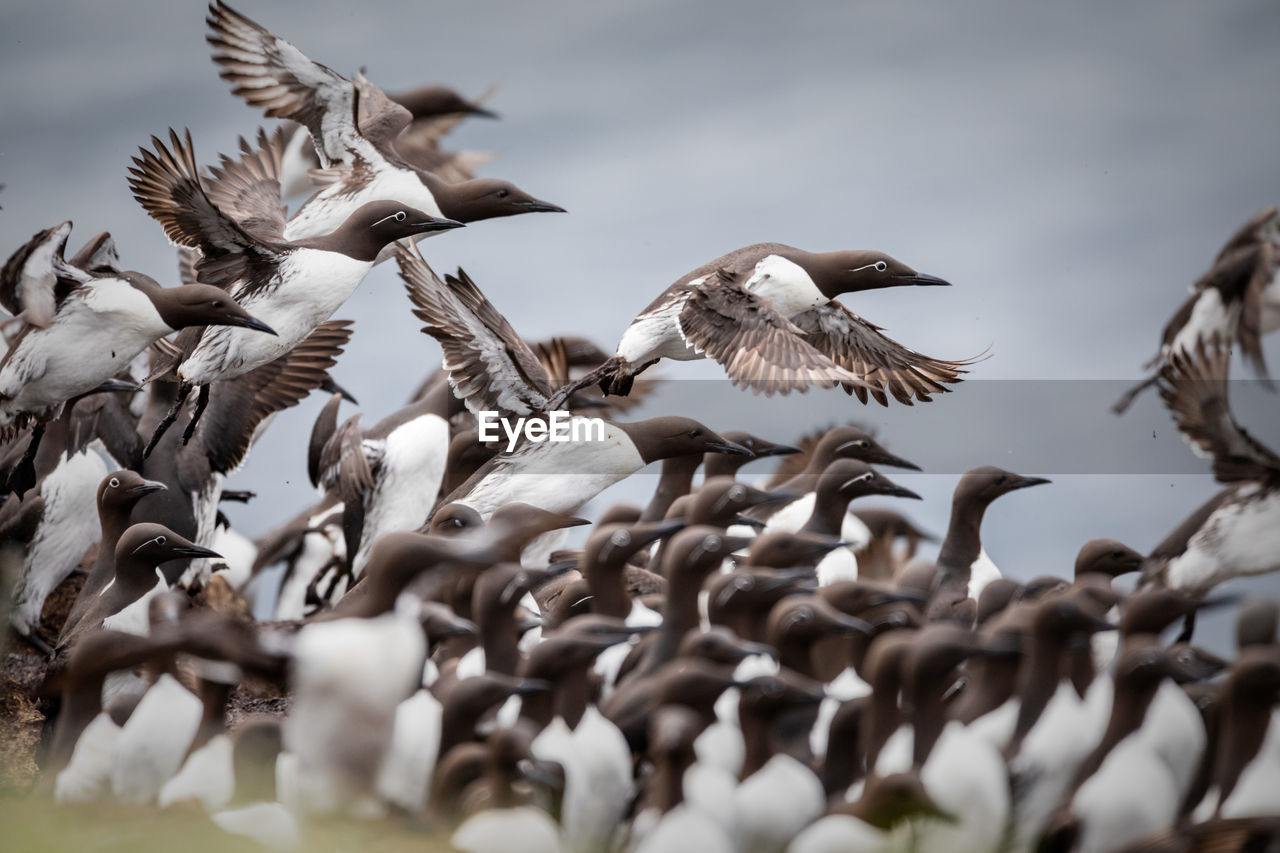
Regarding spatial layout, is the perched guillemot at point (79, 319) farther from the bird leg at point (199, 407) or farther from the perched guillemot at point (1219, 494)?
the perched guillemot at point (1219, 494)

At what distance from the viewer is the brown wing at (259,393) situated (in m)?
13.4

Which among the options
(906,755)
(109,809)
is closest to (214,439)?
(109,809)

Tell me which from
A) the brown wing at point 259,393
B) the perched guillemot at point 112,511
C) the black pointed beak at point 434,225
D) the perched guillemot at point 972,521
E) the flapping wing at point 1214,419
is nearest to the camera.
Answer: the flapping wing at point 1214,419

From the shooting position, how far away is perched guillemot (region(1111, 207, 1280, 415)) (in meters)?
10.1

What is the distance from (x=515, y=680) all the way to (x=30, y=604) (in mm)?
6283

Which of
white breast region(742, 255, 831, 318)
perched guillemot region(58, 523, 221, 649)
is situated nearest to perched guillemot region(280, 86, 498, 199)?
white breast region(742, 255, 831, 318)

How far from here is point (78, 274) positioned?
34.9 feet

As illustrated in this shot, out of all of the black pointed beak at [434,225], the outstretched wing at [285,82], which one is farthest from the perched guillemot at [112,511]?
the outstretched wing at [285,82]

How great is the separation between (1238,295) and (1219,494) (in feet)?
4.72

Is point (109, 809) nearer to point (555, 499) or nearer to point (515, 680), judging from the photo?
point (515, 680)

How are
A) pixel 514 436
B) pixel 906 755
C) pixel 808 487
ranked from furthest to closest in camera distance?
pixel 808 487
pixel 514 436
pixel 906 755

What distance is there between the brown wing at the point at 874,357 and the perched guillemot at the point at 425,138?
5621 mm

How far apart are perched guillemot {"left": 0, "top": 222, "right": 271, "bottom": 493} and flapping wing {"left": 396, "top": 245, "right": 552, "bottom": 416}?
165 centimetres

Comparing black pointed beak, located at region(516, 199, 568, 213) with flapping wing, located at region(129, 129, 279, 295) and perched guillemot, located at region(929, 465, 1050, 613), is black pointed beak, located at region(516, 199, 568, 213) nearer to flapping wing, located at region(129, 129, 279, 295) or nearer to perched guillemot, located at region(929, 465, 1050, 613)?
flapping wing, located at region(129, 129, 279, 295)
